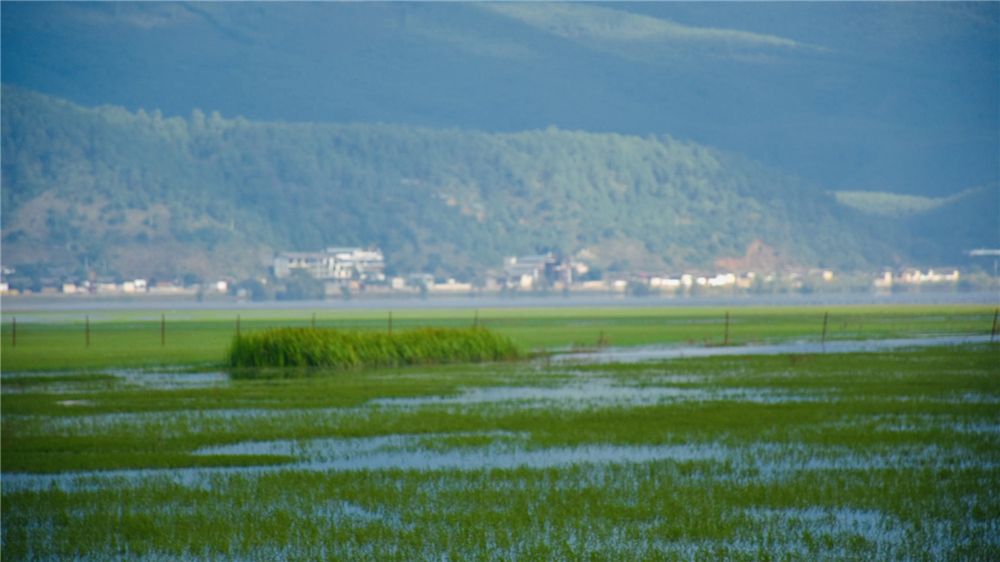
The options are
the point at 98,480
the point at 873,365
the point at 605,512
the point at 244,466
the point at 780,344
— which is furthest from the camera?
the point at 780,344

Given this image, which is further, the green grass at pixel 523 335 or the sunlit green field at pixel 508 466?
the green grass at pixel 523 335

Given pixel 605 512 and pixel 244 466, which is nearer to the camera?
pixel 605 512

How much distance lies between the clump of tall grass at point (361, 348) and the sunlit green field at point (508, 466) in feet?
19.1

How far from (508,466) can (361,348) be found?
27634 millimetres

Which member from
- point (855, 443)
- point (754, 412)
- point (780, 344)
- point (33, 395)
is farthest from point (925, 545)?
point (780, 344)

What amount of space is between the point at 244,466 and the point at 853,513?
30.7 feet

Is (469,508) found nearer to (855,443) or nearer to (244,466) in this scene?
Result: (244,466)

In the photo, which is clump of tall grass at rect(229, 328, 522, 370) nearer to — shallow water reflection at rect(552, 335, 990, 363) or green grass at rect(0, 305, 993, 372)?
green grass at rect(0, 305, 993, 372)

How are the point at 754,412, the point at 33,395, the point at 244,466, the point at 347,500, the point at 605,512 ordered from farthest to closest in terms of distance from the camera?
the point at 33,395
the point at 754,412
the point at 244,466
the point at 347,500
the point at 605,512

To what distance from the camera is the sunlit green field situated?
14.8 metres

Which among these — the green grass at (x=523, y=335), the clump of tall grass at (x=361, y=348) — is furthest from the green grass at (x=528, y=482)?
the green grass at (x=523, y=335)

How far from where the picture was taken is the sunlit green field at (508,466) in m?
14.8

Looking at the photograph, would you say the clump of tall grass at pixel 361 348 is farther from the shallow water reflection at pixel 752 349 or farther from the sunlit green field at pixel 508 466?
the sunlit green field at pixel 508 466

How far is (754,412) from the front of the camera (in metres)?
28.7
